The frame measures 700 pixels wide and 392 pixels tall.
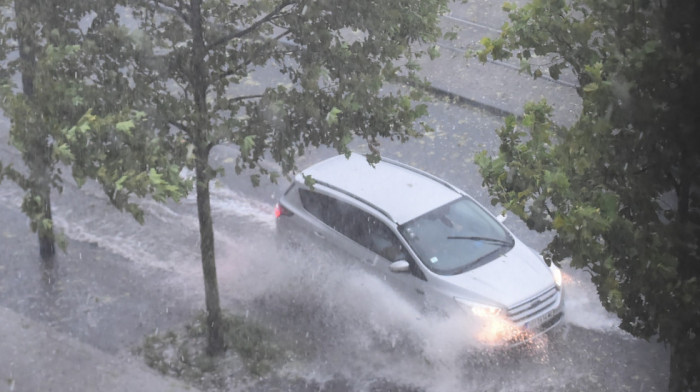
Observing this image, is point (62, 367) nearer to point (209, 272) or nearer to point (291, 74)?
point (209, 272)

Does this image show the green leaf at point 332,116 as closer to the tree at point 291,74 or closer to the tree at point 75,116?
the tree at point 291,74

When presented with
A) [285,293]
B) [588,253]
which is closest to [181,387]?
[285,293]

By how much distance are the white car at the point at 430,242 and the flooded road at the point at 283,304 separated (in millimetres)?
302

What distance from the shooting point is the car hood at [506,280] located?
1008 cm

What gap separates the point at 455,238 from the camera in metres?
10.7

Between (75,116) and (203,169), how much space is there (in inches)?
60.1

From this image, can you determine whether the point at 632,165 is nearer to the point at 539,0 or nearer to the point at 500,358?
the point at 539,0

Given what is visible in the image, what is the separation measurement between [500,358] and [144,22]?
17.9ft

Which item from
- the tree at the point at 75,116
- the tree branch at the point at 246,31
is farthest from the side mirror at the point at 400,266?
the tree at the point at 75,116

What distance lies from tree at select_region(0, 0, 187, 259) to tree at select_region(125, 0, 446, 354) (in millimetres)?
389

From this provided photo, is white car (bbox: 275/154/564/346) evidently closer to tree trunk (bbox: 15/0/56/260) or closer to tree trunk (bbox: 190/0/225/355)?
tree trunk (bbox: 190/0/225/355)

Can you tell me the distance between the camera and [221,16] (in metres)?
9.34

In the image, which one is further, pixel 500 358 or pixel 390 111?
pixel 500 358

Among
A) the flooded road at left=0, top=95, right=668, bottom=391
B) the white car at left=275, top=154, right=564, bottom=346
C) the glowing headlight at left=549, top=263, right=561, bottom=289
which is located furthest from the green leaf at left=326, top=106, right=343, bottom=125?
the glowing headlight at left=549, top=263, right=561, bottom=289
